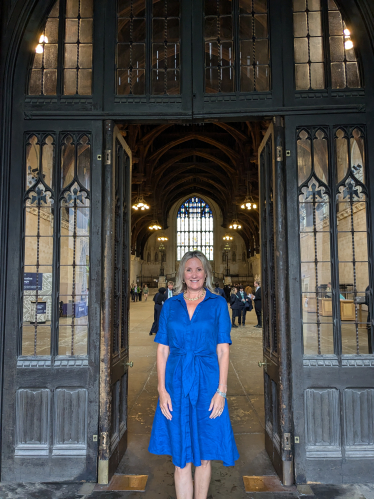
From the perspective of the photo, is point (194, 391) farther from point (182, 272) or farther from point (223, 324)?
point (182, 272)

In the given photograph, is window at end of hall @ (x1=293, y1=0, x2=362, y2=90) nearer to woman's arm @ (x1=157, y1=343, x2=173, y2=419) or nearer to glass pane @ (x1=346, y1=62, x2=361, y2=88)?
glass pane @ (x1=346, y1=62, x2=361, y2=88)

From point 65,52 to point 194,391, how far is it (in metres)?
2.95

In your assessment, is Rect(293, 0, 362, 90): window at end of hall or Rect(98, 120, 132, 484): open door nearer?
Rect(98, 120, 132, 484): open door

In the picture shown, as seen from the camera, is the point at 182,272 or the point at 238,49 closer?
the point at 182,272

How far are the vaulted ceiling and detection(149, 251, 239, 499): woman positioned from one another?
8.60m

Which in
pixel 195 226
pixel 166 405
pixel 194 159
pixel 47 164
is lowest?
pixel 166 405

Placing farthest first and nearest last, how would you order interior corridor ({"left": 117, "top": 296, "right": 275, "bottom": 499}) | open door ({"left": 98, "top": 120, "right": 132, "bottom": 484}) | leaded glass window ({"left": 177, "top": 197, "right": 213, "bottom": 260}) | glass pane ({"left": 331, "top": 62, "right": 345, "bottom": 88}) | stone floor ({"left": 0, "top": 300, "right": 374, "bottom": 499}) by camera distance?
leaded glass window ({"left": 177, "top": 197, "right": 213, "bottom": 260}) < glass pane ({"left": 331, "top": 62, "right": 345, "bottom": 88}) < open door ({"left": 98, "top": 120, "right": 132, "bottom": 484}) < interior corridor ({"left": 117, "top": 296, "right": 275, "bottom": 499}) < stone floor ({"left": 0, "top": 300, "right": 374, "bottom": 499})

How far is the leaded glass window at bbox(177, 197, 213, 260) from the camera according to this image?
34.9 meters

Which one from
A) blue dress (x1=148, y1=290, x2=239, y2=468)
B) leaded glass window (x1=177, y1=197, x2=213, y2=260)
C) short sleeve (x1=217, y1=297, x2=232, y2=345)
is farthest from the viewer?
leaded glass window (x1=177, y1=197, x2=213, y2=260)

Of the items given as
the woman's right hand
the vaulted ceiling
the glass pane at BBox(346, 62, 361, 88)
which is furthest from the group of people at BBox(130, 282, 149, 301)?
the woman's right hand

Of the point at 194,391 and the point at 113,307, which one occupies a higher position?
the point at 113,307

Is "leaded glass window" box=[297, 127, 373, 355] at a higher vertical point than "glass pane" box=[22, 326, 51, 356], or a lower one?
higher

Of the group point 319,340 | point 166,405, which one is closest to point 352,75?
point 319,340

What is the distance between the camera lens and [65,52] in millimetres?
3145
